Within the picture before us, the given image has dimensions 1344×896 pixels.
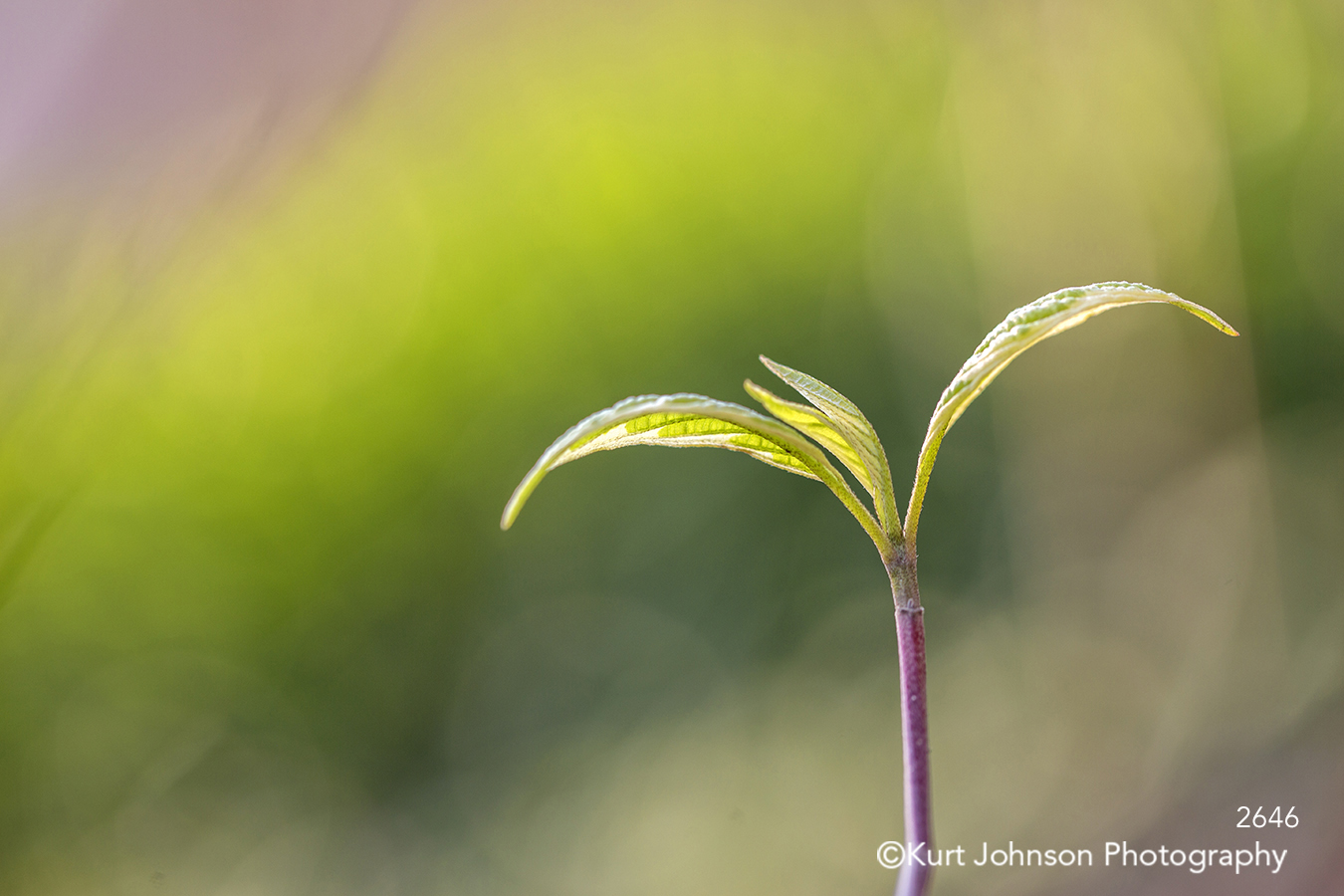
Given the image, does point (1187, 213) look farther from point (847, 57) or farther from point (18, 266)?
point (18, 266)

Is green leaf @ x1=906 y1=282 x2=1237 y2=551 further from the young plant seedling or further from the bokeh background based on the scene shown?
the bokeh background

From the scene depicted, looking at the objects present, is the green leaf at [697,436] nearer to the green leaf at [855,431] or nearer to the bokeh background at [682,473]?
the green leaf at [855,431]

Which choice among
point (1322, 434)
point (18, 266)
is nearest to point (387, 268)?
point (18, 266)

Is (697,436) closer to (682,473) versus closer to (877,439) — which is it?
(877,439)

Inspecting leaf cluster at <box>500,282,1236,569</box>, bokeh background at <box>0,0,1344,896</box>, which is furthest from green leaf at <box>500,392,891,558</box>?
bokeh background at <box>0,0,1344,896</box>

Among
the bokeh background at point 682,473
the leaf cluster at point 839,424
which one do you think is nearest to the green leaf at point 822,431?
the leaf cluster at point 839,424

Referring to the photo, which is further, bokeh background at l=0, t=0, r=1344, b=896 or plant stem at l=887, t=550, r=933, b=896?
bokeh background at l=0, t=0, r=1344, b=896
